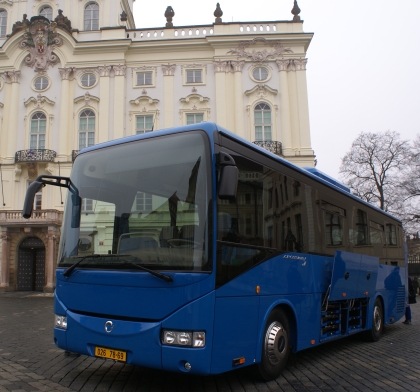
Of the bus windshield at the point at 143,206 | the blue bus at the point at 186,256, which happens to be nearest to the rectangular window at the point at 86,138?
the blue bus at the point at 186,256

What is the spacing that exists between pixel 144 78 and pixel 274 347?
28.2 meters

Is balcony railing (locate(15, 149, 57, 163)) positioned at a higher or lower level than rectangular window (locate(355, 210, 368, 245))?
higher

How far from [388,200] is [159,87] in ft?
68.9

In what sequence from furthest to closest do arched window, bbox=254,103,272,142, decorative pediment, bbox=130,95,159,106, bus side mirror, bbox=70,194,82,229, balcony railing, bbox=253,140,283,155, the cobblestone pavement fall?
decorative pediment, bbox=130,95,159,106 → arched window, bbox=254,103,272,142 → balcony railing, bbox=253,140,283,155 → bus side mirror, bbox=70,194,82,229 → the cobblestone pavement

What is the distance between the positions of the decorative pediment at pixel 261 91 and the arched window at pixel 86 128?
10.7 metres

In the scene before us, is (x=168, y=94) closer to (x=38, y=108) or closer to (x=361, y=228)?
(x=38, y=108)

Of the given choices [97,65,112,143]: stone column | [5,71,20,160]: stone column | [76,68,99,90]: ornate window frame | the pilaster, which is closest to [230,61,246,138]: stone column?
the pilaster

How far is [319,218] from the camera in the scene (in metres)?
7.86

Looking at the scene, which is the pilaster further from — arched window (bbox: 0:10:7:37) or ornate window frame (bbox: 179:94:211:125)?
arched window (bbox: 0:10:7:37)

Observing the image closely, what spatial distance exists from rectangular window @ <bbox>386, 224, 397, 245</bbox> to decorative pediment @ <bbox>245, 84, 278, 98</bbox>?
65.9 feet

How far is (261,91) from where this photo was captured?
30.9m

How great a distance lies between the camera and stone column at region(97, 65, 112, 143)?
30862 millimetres

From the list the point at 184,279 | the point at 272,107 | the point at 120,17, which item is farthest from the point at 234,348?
the point at 120,17

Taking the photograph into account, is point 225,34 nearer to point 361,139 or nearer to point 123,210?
point 361,139
